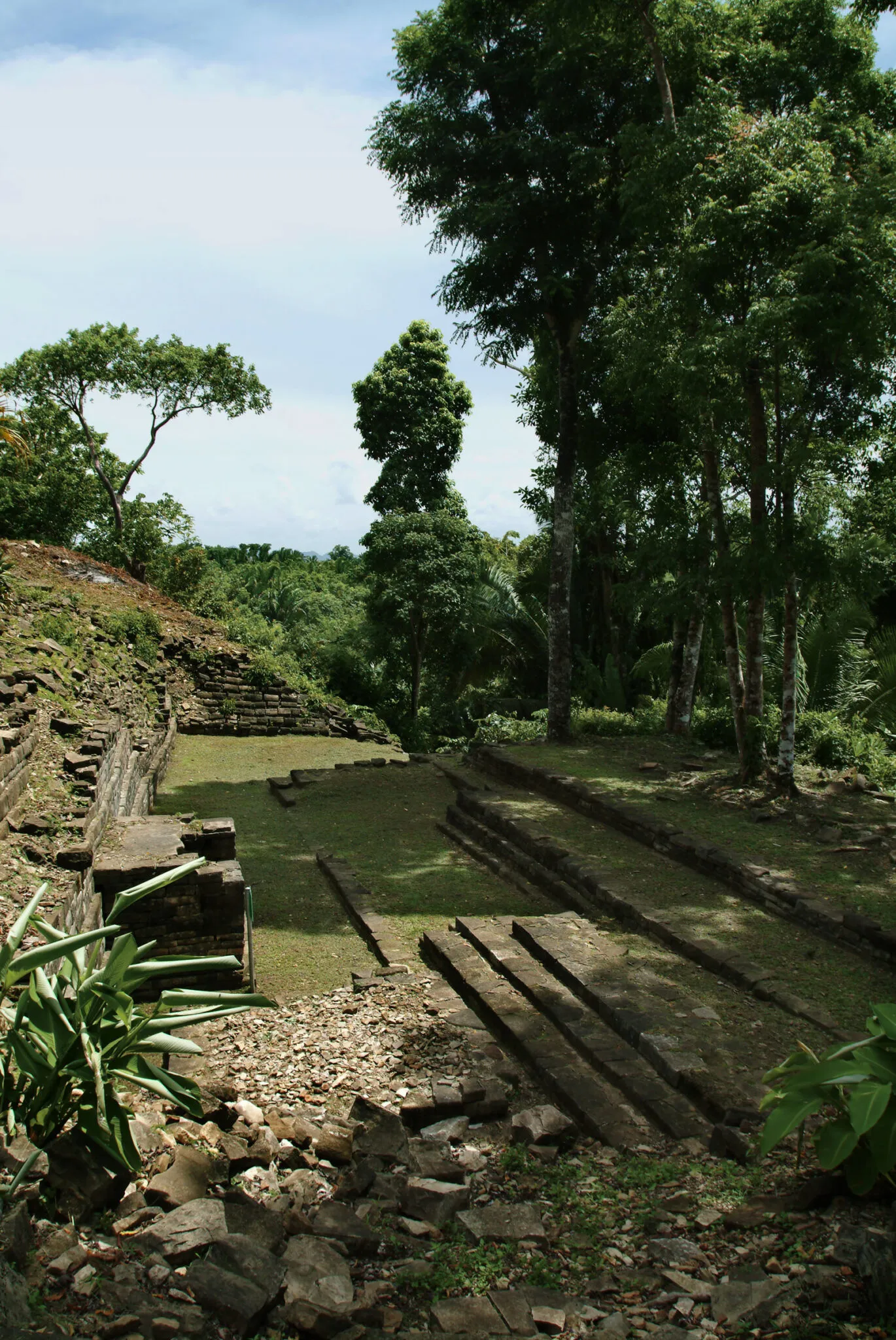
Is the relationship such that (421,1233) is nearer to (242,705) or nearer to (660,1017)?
(660,1017)

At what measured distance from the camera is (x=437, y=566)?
67.2ft

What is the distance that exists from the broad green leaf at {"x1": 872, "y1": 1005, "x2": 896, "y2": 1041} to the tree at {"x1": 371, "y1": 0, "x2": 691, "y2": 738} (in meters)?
10.3

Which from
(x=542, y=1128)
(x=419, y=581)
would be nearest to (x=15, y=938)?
(x=542, y=1128)

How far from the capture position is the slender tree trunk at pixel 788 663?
8.84 meters

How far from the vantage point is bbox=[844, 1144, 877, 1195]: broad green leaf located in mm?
2908

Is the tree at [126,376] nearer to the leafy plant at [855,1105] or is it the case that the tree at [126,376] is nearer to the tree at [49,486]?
the tree at [49,486]

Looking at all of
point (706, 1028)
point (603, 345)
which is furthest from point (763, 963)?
point (603, 345)

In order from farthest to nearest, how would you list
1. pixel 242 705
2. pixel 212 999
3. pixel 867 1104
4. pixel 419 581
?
pixel 419 581 → pixel 242 705 → pixel 212 999 → pixel 867 1104

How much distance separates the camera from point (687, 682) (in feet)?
42.0

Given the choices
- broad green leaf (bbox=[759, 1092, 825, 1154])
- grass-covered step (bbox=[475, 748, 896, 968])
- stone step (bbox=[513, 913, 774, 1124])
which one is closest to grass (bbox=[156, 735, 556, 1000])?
stone step (bbox=[513, 913, 774, 1124])

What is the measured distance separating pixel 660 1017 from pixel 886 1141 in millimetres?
2238

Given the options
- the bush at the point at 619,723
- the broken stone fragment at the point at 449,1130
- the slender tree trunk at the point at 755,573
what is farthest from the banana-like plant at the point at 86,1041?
the bush at the point at 619,723

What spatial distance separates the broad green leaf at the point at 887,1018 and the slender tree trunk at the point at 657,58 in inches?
377

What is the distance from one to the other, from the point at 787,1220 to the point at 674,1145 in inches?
33.9
